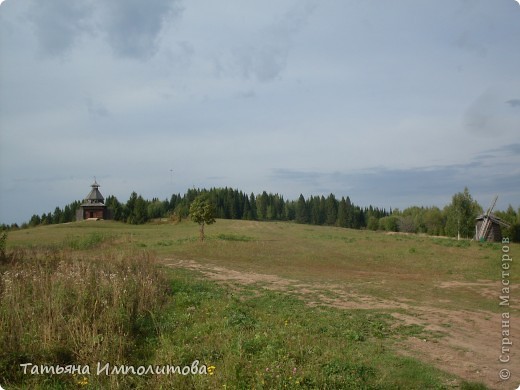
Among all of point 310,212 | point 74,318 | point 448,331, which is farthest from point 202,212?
point 310,212

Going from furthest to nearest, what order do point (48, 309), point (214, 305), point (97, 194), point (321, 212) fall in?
1. point (321, 212)
2. point (97, 194)
3. point (214, 305)
4. point (48, 309)

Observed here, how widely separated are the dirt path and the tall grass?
4778 mm

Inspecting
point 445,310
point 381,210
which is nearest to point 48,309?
point 445,310

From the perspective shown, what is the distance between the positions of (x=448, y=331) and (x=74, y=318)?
745 cm

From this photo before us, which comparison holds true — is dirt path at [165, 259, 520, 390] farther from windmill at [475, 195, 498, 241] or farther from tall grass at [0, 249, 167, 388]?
windmill at [475, 195, 498, 241]

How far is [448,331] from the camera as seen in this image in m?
8.64

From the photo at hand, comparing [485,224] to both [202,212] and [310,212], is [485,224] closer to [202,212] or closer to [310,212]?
[202,212]

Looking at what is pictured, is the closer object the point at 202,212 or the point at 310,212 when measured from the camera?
the point at 202,212

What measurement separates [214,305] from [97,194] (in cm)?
6182

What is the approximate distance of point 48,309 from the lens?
7.29 m

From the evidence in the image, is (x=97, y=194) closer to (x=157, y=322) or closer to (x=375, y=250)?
(x=375, y=250)

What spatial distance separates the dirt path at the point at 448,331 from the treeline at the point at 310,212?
35.5 meters

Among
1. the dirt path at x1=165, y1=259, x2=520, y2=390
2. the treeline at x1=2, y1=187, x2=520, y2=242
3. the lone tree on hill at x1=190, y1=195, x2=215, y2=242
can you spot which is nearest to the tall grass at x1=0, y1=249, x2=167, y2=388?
the dirt path at x1=165, y1=259, x2=520, y2=390

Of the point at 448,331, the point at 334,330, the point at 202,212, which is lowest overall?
the point at 448,331
